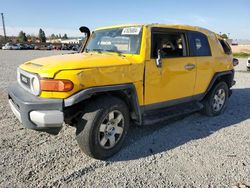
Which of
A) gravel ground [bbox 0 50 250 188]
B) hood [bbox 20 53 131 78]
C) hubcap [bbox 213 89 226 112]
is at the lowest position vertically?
gravel ground [bbox 0 50 250 188]

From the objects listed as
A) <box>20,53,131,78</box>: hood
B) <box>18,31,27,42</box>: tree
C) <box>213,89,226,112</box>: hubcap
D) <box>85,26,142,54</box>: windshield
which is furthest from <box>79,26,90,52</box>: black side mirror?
<box>18,31,27,42</box>: tree

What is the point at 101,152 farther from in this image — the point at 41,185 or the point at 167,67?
the point at 167,67

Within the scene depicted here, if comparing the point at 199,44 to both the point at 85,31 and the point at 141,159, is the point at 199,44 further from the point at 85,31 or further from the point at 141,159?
the point at 141,159

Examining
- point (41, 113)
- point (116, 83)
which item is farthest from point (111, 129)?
point (41, 113)

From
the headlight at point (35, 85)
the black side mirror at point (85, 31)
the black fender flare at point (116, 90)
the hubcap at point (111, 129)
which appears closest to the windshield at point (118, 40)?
the black side mirror at point (85, 31)

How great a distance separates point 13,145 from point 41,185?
1.27 m

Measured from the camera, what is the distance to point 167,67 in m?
4.21

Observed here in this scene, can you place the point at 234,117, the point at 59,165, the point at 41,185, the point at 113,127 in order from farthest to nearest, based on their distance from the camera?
the point at 234,117 < the point at 113,127 < the point at 59,165 < the point at 41,185

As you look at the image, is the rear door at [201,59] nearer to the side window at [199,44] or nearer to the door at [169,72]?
the side window at [199,44]

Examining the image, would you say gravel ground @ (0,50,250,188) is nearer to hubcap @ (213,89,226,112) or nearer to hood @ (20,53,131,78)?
hubcap @ (213,89,226,112)

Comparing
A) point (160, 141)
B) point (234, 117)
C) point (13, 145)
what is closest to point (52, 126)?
point (13, 145)

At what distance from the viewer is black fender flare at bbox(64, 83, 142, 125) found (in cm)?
319

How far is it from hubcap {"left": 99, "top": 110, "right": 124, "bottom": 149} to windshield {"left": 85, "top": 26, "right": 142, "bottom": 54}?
107cm

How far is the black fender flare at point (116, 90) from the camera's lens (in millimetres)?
3188
